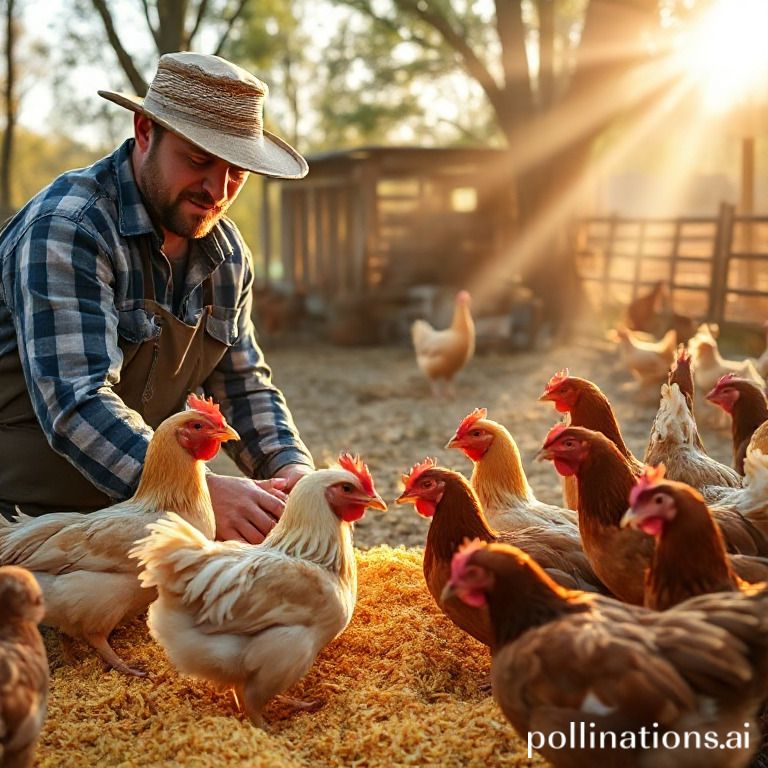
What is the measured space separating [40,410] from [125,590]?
0.71 meters

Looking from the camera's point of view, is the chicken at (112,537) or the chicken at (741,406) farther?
the chicken at (741,406)

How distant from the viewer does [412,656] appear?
310 centimetres

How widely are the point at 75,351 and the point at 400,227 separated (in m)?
12.0

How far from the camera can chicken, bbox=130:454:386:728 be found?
8.47ft

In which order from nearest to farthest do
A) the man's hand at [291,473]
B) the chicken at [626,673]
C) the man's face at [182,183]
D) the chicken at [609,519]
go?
the chicken at [626,673] < the chicken at [609,519] < the man's face at [182,183] < the man's hand at [291,473]

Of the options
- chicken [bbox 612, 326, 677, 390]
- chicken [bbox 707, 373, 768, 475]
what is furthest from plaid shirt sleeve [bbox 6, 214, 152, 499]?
chicken [bbox 612, 326, 677, 390]

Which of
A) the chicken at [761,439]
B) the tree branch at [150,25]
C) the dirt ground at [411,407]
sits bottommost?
the dirt ground at [411,407]

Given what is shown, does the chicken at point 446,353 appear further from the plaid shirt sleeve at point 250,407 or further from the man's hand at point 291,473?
the man's hand at point 291,473

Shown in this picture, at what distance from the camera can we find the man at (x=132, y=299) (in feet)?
10.2

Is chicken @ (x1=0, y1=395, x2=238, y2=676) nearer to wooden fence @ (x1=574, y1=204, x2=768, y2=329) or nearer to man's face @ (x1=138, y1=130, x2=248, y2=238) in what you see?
man's face @ (x1=138, y1=130, x2=248, y2=238)

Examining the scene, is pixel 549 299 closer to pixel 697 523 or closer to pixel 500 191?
pixel 500 191

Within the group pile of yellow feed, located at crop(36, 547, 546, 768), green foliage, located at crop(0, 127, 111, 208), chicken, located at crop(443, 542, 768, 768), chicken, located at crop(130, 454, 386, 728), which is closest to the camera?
chicken, located at crop(443, 542, 768, 768)

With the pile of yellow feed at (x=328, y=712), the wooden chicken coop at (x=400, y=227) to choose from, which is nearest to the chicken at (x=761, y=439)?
the pile of yellow feed at (x=328, y=712)

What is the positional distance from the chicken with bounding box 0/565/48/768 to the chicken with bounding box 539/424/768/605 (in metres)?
1.60
